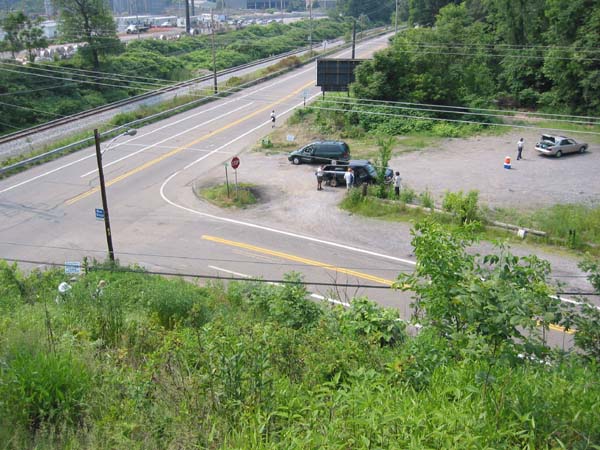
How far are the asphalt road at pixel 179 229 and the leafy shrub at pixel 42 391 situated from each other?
26.8 feet

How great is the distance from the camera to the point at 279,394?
18.7 ft

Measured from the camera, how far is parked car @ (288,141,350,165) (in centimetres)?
2972

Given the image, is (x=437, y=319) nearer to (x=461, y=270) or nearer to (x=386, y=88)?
(x=461, y=270)

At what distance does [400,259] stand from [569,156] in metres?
17.0

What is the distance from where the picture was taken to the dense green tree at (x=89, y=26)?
5619 centimetres

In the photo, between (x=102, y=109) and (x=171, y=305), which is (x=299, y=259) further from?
(x=102, y=109)

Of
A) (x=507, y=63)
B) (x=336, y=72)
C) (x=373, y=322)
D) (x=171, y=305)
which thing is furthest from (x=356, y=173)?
(x=507, y=63)

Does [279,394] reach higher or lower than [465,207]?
higher

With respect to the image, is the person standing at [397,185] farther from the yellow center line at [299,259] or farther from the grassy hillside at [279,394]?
the grassy hillside at [279,394]

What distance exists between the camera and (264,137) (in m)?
36.0

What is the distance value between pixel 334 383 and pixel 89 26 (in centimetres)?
6009

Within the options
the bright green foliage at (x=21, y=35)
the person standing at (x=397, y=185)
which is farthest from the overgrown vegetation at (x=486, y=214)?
the bright green foliage at (x=21, y=35)

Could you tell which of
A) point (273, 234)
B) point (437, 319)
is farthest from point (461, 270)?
point (273, 234)

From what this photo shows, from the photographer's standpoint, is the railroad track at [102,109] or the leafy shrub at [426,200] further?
the railroad track at [102,109]
